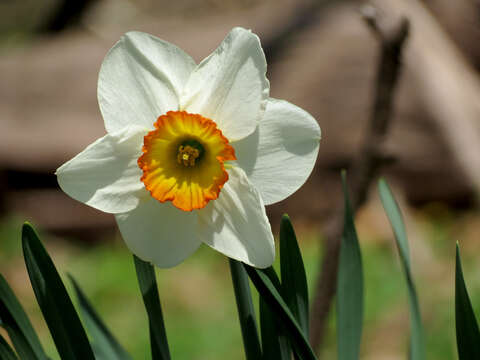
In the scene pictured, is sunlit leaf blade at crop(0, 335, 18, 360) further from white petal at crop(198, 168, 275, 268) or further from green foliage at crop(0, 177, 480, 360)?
white petal at crop(198, 168, 275, 268)

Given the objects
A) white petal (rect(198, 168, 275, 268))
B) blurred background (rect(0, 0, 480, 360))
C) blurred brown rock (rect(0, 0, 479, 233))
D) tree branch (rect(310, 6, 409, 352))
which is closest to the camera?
white petal (rect(198, 168, 275, 268))

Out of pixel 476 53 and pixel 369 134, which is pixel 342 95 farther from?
pixel 369 134

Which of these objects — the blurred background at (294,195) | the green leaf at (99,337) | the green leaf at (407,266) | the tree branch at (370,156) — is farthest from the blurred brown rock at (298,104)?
the green leaf at (99,337)

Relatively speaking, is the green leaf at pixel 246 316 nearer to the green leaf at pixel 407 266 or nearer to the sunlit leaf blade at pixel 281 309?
the sunlit leaf blade at pixel 281 309

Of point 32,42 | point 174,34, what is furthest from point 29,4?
point 174,34

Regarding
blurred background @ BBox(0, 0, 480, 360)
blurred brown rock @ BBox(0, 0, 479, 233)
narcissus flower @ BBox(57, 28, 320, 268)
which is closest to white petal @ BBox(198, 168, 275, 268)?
narcissus flower @ BBox(57, 28, 320, 268)

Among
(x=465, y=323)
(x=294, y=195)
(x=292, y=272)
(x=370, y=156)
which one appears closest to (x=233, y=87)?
(x=292, y=272)
